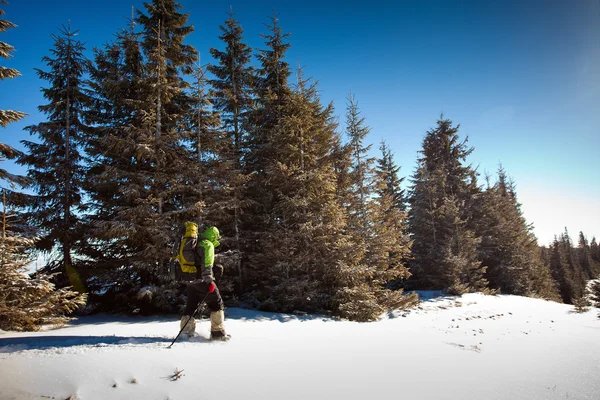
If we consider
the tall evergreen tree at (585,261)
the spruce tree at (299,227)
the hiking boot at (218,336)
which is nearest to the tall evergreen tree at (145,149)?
the spruce tree at (299,227)

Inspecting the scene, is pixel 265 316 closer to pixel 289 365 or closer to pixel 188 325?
pixel 188 325

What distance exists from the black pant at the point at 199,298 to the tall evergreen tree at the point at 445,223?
1619 cm

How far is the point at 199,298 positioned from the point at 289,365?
247 cm

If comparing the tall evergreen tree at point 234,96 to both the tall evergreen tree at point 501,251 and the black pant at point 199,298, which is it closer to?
the black pant at point 199,298

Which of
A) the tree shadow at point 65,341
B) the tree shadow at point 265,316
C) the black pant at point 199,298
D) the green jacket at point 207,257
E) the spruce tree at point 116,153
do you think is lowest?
the tree shadow at point 265,316

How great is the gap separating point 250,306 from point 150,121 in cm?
837

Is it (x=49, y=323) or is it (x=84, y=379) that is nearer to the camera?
(x=84, y=379)

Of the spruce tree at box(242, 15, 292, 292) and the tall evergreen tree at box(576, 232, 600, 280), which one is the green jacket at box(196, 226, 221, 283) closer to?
the spruce tree at box(242, 15, 292, 292)

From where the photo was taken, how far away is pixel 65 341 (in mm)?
4695

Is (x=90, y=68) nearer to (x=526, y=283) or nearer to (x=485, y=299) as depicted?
(x=485, y=299)

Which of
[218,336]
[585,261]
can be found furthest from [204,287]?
[585,261]

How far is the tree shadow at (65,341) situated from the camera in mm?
4273

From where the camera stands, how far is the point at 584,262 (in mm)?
65000

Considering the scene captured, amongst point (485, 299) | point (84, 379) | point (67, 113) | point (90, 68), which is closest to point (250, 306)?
point (84, 379)
